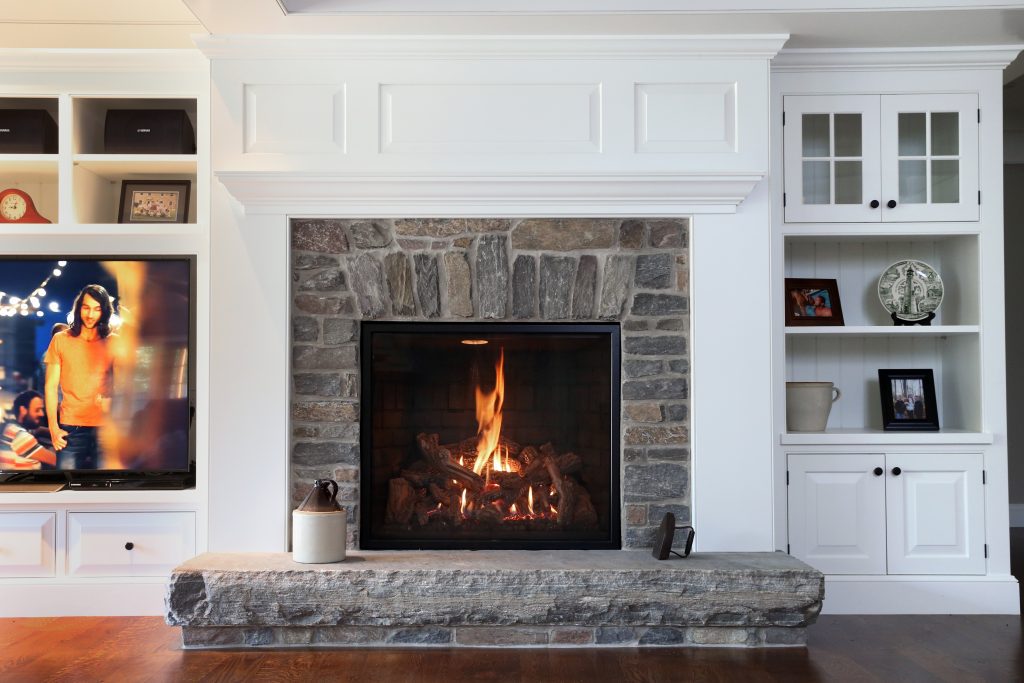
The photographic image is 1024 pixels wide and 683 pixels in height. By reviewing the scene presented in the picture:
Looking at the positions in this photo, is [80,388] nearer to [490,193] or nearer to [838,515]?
[490,193]

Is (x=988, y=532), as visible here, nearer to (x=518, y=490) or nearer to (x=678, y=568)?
(x=678, y=568)

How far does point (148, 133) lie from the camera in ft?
11.8

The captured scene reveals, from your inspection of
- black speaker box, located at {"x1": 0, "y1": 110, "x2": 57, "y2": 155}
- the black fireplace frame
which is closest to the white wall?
the black fireplace frame

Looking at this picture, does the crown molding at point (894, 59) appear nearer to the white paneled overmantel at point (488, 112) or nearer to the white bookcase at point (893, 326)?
the white bookcase at point (893, 326)

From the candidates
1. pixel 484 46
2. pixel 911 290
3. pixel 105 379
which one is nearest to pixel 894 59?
pixel 911 290

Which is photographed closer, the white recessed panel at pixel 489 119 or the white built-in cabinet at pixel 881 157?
Answer: the white recessed panel at pixel 489 119

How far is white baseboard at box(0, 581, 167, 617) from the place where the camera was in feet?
11.5

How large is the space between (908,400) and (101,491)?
347cm

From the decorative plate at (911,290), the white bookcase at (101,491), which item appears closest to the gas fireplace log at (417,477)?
the white bookcase at (101,491)

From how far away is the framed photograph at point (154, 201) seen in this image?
3.65m

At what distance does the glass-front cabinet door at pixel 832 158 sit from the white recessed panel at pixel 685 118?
41 centimetres

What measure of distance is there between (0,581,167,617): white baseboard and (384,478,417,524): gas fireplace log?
3.25ft

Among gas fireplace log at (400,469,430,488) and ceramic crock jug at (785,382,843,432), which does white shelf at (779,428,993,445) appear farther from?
gas fireplace log at (400,469,430,488)

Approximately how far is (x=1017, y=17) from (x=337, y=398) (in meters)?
2.99
